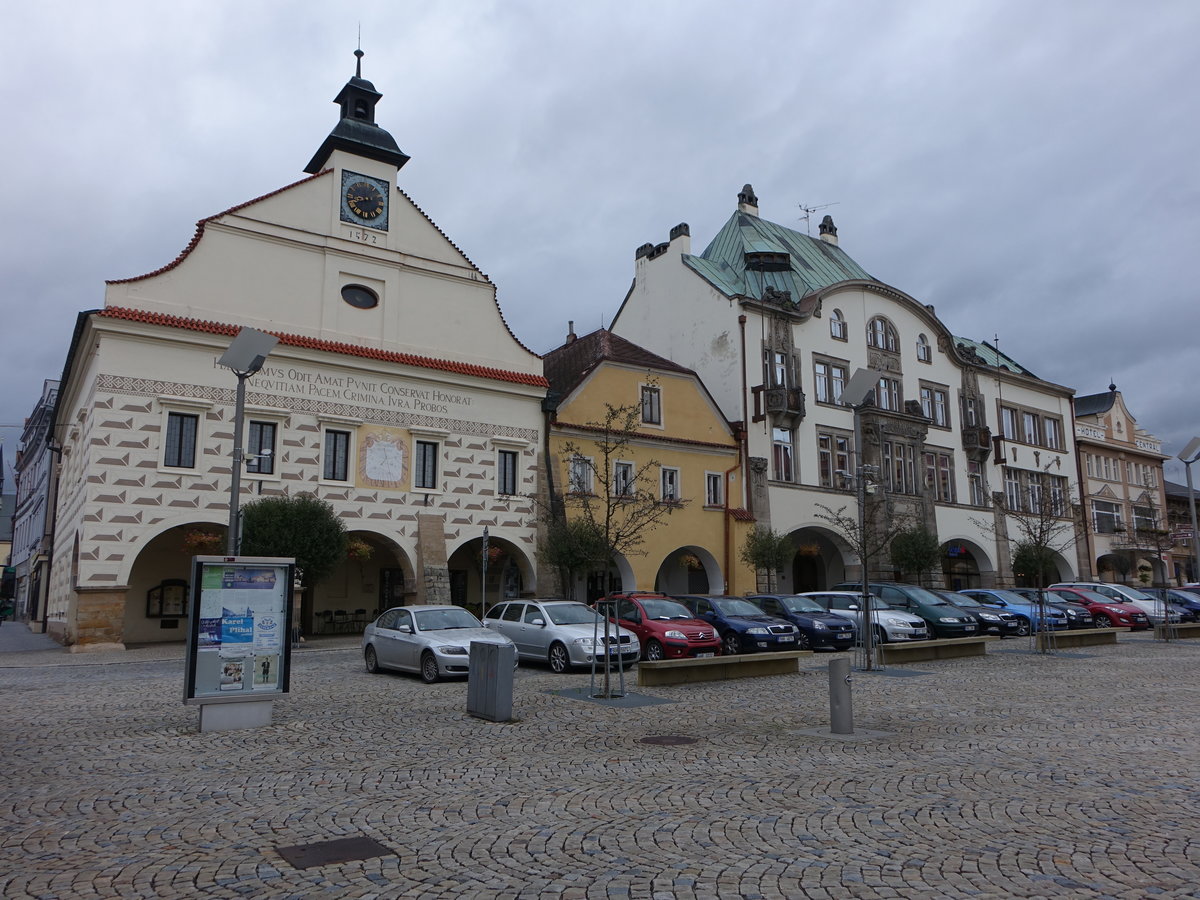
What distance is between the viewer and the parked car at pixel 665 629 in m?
19.9

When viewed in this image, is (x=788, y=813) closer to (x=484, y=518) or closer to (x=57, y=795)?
(x=57, y=795)

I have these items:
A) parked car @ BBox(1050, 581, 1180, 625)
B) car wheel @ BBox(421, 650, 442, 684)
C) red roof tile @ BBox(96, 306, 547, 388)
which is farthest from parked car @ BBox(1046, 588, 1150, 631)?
car wheel @ BBox(421, 650, 442, 684)

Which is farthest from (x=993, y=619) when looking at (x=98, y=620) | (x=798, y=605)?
(x=98, y=620)

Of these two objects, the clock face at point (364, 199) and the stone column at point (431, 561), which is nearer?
the stone column at point (431, 561)

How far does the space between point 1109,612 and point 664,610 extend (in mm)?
21159

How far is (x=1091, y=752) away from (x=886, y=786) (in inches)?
122

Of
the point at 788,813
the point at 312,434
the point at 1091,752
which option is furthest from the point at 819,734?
the point at 312,434

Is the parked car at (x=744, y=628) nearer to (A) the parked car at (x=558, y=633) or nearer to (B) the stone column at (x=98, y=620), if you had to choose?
(A) the parked car at (x=558, y=633)

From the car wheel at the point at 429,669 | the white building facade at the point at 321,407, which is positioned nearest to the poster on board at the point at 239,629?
the car wheel at the point at 429,669

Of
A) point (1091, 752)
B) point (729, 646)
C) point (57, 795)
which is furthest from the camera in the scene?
point (729, 646)

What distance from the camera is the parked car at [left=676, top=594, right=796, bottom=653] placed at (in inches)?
859

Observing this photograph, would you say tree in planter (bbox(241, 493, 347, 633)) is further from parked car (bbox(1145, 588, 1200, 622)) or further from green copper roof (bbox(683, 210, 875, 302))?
parked car (bbox(1145, 588, 1200, 622))

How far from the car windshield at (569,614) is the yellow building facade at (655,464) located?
40.1ft

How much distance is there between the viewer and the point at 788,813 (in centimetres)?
740
